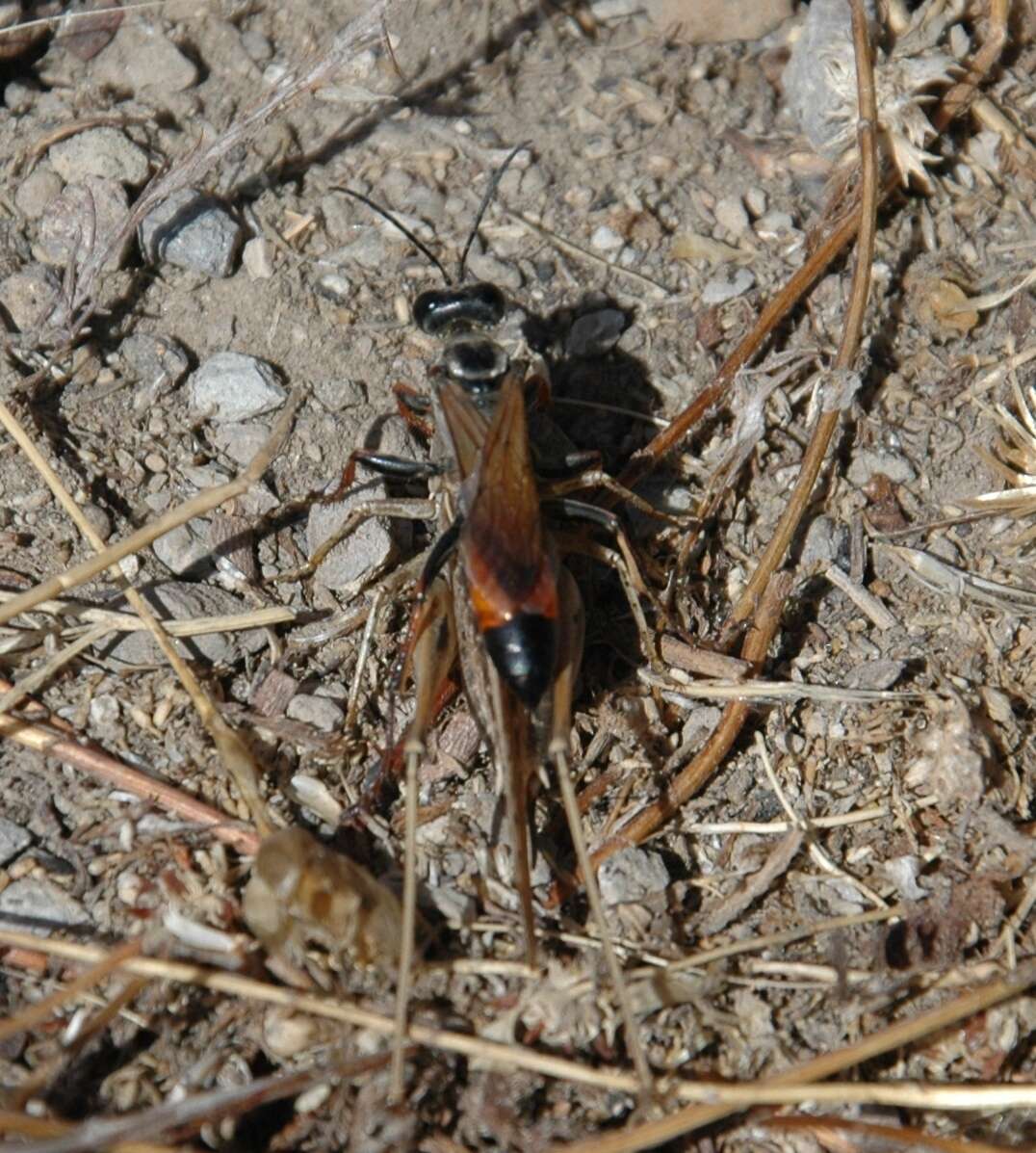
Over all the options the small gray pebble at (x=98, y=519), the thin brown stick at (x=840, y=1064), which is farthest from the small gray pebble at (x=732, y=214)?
the thin brown stick at (x=840, y=1064)

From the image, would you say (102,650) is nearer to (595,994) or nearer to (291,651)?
(291,651)

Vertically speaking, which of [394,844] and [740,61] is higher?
[740,61]

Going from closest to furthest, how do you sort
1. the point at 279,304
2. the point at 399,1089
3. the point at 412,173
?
the point at 399,1089, the point at 279,304, the point at 412,173

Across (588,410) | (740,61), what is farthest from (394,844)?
(740,61)

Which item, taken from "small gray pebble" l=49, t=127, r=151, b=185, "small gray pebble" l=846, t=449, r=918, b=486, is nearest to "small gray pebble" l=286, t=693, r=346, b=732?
"small gray pebble" l=846, t=449, r=918, b=486

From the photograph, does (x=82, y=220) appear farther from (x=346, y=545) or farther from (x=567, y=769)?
(x=567, y=769)

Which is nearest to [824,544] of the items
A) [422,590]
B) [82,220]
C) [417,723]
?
[422,590]

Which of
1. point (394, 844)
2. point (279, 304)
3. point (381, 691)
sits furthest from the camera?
point (279, 304)

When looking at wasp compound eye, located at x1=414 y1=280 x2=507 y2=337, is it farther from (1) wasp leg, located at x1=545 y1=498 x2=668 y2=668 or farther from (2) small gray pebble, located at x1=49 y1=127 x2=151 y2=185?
(2) small gray pebble, located at x1=49 y1=127 x2=151 y2=185
